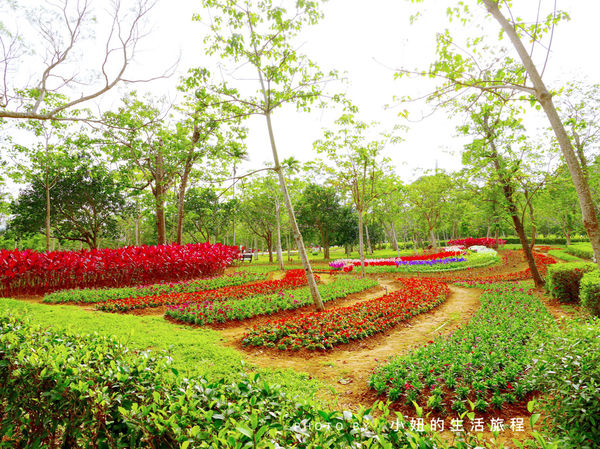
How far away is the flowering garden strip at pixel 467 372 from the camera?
347 cm

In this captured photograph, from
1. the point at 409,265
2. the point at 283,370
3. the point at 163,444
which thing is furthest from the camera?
the point at 409,265

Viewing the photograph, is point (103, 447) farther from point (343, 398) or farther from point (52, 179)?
point (52, 179)

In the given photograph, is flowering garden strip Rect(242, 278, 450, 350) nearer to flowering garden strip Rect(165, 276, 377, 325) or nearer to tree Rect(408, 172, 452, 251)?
flowering garden strip Rect(165, 276, 377, 325)

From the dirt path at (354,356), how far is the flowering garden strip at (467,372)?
387 mm

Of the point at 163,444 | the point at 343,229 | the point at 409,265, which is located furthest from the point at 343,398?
the point at 343,229

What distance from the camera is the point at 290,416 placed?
1.86 meters

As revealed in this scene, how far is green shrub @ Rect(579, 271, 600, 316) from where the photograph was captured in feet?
20.6

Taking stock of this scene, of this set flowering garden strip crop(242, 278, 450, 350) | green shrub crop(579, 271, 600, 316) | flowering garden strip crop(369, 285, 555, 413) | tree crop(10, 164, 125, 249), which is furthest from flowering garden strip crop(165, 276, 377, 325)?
tree crop(10, 164, 125, 249)

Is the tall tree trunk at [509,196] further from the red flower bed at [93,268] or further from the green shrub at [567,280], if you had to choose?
the red flower bed at [93,268]

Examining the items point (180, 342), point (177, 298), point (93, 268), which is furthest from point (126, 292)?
point (180, 342)

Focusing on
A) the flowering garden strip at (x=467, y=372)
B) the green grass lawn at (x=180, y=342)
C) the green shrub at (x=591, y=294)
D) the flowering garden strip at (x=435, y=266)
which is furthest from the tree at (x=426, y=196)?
the green grass lawn at (x=180, y=342)

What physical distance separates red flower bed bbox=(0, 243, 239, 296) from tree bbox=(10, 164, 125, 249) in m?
9.03

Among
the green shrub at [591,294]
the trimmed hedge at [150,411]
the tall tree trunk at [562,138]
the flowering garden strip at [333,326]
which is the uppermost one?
the tall tree trunk at [562,138]

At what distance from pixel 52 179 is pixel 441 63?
25.9 m
